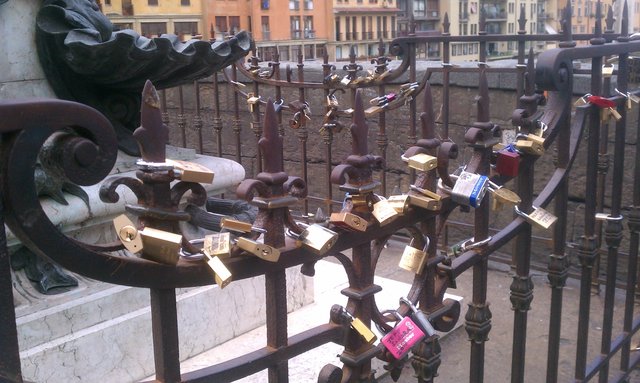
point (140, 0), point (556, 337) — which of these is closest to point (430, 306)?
point (556, 337)

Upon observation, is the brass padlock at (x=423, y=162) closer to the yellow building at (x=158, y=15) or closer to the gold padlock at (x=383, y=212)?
the gold padlock at (x=383, y=212)

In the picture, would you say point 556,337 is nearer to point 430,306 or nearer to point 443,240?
point 430,306

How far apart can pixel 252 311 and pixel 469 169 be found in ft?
6.02

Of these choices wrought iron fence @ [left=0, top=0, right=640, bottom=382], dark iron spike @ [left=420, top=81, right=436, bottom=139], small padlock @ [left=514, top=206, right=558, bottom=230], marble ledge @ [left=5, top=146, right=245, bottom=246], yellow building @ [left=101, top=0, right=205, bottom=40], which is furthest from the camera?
yellow building @ [left=101, top=0, right=205, bottom=40]

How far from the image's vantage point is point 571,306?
164 inches

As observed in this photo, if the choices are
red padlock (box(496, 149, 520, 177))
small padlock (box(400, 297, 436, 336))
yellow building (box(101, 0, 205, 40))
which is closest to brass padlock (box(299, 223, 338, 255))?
Result: small padlock (box(400, 297, 436, 336))

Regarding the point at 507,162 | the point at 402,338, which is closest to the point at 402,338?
the point at 402,338

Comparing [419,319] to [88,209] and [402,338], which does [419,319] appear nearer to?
[402,338]

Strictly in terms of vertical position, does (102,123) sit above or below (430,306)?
above

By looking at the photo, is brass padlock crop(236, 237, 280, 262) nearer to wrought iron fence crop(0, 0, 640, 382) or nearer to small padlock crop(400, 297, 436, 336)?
wrought iron fence crop(0, 0, 640, 382)

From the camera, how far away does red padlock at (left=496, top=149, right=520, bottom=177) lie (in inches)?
75.0

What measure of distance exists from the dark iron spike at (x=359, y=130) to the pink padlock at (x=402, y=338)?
1.42 ft

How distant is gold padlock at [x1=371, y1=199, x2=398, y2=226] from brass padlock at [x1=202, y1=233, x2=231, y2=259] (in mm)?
394

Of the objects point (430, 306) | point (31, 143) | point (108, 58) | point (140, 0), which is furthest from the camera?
point (140, 0)
